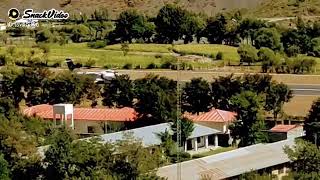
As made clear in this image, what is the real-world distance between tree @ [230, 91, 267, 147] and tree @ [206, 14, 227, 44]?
543 inches

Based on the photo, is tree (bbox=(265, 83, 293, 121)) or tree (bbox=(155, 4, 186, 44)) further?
tree (bbox=(155, 4, 186, 44))

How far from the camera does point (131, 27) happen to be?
29.3 meters

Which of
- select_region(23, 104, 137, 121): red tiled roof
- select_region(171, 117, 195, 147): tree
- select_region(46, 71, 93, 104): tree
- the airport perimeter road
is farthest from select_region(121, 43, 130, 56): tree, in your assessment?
select_region(171, 117, 195, 147): tree

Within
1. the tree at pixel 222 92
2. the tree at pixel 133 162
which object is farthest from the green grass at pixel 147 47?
the tree at pixel 133 162

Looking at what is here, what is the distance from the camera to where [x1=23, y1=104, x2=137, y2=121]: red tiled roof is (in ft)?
53.0

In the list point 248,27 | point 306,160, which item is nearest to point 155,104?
point 306,160

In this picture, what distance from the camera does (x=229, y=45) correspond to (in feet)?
94.7

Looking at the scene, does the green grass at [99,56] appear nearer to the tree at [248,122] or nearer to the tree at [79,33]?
the tree at [79,33]

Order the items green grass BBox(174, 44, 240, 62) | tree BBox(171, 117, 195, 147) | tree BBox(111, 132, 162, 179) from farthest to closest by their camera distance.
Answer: green grass BBox(174, 44, 240, 62) → tree BBox(171, 117, 195, 147) → tree BBox(111, 132, 162, 179)

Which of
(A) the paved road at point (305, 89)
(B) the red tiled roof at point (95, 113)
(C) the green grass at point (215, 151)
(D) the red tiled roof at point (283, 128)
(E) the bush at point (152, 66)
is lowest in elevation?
(C) the green grass at point (215, 151)

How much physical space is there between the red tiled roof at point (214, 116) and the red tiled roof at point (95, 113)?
1.14 meters

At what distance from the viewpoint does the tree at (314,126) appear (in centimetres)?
1295

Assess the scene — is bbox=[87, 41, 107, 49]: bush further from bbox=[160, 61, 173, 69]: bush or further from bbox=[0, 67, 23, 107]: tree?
bbox=[0, 67, 23, 107]: tree

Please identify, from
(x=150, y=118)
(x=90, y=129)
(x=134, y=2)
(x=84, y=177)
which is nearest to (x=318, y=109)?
(x=150, y=118)
